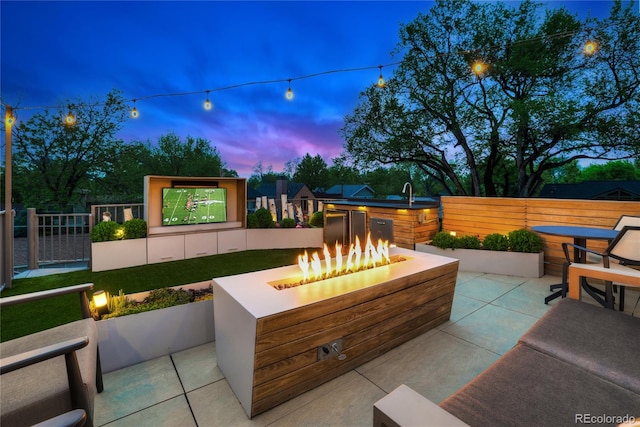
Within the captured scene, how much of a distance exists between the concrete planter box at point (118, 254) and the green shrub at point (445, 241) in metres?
6.01

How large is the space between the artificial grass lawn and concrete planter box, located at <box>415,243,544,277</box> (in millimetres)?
3467

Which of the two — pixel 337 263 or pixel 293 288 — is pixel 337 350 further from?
pixel 337 263

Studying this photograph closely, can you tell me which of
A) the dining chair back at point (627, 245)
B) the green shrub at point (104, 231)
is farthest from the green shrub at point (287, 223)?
the dining chair back at point (627, 245)

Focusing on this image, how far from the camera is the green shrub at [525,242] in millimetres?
4699

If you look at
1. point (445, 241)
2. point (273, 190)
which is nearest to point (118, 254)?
point (445, 241)

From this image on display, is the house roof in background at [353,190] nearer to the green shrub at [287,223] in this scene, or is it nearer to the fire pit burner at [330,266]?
the green shrub at [287,223]

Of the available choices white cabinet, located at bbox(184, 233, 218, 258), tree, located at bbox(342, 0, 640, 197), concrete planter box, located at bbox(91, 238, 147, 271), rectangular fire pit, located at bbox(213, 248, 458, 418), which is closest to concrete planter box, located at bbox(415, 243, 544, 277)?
rectangular fire pit, located at bbox(213, 248, 458, 418)

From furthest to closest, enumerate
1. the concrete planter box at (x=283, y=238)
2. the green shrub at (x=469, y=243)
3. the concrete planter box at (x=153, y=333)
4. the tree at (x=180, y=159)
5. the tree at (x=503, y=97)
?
the tree at (x=180, y=159) < the tree at (x=503, y=97) < the concrete planter box at (x=283, y=238) < the green shrub at (x=469, y=243) < the concrete planter box at (x=153, y=333)

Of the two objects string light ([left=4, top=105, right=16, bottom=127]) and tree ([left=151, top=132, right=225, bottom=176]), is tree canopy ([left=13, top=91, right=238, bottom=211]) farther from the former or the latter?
string light ([left=4, top=105, right=16, bottom=127])

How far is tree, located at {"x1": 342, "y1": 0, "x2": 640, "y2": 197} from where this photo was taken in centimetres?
959

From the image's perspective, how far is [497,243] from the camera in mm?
4938

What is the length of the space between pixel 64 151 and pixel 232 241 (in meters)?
14.6

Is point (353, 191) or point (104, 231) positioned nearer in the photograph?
point (104, 231)

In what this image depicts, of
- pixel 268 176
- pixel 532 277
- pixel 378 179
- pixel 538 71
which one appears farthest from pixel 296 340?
pixel 268 176
